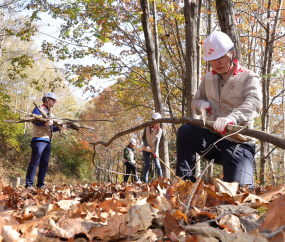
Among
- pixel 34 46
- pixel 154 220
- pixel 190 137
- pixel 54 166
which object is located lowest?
pixel 54 166

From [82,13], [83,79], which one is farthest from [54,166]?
[82,13]

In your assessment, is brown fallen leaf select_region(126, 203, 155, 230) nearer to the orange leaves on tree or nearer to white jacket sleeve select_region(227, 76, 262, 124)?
the orange leaves on tree

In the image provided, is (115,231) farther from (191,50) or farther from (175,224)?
(191,50)

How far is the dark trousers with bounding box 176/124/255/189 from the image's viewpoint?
2.76m

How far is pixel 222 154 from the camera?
2.87m

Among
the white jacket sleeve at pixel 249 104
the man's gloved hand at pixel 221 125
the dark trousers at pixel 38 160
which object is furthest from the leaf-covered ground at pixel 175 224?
the dark trousers at pixel 38 160

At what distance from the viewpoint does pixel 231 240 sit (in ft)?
2.86

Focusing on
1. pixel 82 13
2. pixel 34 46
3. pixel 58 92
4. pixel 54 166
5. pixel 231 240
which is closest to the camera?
pixel 231 240

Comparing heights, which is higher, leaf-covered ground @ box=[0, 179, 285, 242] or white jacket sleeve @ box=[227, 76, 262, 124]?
white jacket sleeve @ box=[227, 76, 262, 124]

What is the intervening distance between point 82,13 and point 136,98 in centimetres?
729

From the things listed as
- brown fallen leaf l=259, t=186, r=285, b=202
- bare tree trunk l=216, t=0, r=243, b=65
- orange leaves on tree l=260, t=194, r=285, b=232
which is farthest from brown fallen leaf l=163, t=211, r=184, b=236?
bare tree trunk l=216, t=0, r=243, b=65

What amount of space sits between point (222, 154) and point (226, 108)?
57cm

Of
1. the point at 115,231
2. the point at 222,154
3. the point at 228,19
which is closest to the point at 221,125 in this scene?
the point at 222,154

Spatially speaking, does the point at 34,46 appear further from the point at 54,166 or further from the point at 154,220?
the point at 154,220
